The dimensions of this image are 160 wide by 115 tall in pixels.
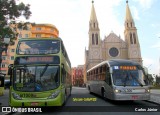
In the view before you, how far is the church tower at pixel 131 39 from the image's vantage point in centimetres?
10056

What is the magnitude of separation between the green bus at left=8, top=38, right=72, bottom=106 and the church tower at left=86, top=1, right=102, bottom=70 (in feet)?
283

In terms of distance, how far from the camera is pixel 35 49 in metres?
13.7

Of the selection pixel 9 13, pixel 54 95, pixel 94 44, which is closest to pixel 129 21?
pixel 94 44

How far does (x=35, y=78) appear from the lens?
43.0 feet

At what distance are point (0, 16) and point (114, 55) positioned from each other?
81.6 metres

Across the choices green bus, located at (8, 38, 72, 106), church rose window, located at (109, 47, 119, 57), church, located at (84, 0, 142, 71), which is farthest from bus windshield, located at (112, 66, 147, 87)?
church rose window, located at (109, 47, 119, 57)

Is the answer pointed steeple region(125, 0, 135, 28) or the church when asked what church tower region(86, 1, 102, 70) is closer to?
the church

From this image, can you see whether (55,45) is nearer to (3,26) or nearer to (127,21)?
(3,26)

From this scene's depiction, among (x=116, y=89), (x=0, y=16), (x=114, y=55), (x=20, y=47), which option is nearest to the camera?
(x=20, y=47)

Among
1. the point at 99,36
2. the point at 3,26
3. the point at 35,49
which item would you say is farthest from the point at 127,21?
the point at 35,49

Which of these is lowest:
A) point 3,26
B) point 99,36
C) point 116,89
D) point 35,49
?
point 116,89

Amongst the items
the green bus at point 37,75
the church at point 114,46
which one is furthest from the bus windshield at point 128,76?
the church at point 114,46

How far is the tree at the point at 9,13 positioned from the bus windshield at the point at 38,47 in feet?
25.5

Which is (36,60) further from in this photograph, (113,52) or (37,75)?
(113,52)
